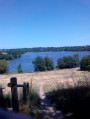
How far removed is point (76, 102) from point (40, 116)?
1172mm

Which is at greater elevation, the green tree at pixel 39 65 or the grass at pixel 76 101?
the grass at pixel 76 101

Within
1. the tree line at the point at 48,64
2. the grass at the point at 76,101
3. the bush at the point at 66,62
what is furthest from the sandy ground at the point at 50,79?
the bush at the point at 66,62

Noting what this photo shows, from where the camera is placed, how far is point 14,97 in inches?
150

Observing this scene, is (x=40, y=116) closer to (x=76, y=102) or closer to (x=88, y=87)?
(x=76, y=102)

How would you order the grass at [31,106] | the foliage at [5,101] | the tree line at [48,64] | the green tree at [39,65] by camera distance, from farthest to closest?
the green tree at [39,65] → the tree line at [48,64] → the foliage at [5,101] → the grass at [31,106]

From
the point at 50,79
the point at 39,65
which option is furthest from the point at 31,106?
the point at 39,65

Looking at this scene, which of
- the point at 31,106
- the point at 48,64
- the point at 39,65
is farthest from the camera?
the point at 48,64

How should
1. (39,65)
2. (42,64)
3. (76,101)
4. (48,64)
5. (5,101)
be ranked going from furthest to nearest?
(48,64), (42,64), (39,65), (5,101), (76,101)

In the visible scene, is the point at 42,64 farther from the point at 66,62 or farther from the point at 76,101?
the point at 76,101

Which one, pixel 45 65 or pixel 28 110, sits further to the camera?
pixel 45 65

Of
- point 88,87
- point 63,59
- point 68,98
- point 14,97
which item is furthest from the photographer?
point 63,59

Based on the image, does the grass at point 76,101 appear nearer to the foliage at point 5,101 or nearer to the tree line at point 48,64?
the foliage at point 5,101

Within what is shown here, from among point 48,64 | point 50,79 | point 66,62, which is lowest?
point 48,64

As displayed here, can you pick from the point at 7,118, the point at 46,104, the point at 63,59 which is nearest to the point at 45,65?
the point at 63,59
